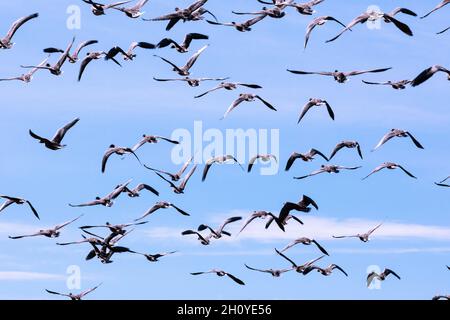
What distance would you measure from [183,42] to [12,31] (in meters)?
9.05

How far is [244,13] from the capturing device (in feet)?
161

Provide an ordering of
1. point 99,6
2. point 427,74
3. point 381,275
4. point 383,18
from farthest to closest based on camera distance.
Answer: point 381,275 < point 99,6 < point 383,18 < point 427,74

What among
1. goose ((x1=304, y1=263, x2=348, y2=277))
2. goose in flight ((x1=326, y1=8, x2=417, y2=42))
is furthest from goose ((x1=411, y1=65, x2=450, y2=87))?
goose ((x1=304, y1=263, x2=348, y2=277))

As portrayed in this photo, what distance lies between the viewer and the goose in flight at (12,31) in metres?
51.7

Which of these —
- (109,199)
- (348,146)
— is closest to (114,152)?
(109,199)

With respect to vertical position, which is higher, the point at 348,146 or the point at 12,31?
the point at 12,31

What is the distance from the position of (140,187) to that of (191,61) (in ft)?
24.1

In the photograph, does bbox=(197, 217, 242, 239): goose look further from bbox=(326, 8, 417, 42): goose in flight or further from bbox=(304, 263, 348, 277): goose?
bbox=(326, 8, 417, 42): goose in flight

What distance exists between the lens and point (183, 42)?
5147 centimetres

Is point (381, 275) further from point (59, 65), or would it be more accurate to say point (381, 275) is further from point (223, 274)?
point (59, 65)

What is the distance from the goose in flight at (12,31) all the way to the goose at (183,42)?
22.9 feet
